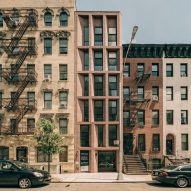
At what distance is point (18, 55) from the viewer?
42031 millimetres

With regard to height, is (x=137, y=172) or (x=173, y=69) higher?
(x=173, y=69)

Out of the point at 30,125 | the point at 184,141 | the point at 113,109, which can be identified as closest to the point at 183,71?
the point at 184,141

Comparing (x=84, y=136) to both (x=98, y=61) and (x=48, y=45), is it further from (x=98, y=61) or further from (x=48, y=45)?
(x=48, y=45)

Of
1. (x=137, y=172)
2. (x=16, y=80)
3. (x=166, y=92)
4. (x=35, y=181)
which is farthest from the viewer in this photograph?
(x=166, y=92)

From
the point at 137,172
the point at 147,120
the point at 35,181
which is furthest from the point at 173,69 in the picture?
the point at 35,181

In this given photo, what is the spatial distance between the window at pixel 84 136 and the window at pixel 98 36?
957 cm

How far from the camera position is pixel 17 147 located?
40.9 m

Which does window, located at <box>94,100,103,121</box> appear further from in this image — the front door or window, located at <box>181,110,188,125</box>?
window, located at <box>181,110,188,125</box>

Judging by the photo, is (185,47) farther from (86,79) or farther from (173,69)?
(86,79)

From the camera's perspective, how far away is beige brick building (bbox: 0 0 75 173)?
1617 inches

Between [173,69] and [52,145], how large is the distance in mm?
18286

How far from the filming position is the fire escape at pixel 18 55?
41.3 m

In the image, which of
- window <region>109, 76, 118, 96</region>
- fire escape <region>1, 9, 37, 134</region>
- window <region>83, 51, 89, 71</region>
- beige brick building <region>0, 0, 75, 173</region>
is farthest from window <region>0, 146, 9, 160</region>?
window <region>109, 76, 118, 96</region>

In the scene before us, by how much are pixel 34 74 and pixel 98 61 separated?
24.3ft
